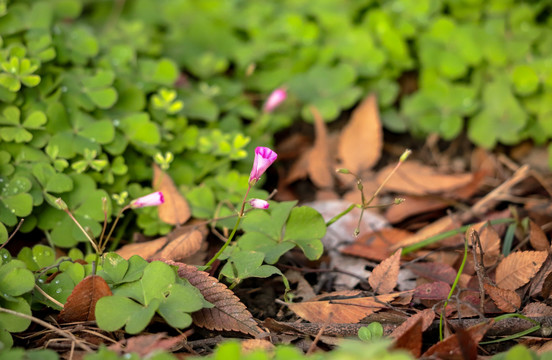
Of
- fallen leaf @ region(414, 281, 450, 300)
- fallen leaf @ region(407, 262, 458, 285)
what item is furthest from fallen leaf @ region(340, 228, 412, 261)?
fallen leaf @ region(414, 281, 450, 300)

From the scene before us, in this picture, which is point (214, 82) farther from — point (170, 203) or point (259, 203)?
point (259, 203)

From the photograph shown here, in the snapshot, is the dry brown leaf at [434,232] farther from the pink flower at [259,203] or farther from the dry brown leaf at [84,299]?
the dry brown leaf at [84,299]

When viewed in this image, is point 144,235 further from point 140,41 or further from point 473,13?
point 473,13

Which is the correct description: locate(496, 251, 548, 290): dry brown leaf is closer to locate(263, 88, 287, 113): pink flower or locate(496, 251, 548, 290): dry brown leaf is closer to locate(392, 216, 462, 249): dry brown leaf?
locate(392, 216, 462, 249): dry brown leaf

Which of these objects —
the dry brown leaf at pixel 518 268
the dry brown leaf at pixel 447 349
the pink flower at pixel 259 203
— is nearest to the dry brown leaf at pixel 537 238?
the dry brown leaf at pixel 518 268

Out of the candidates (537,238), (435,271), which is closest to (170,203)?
(435,271)
